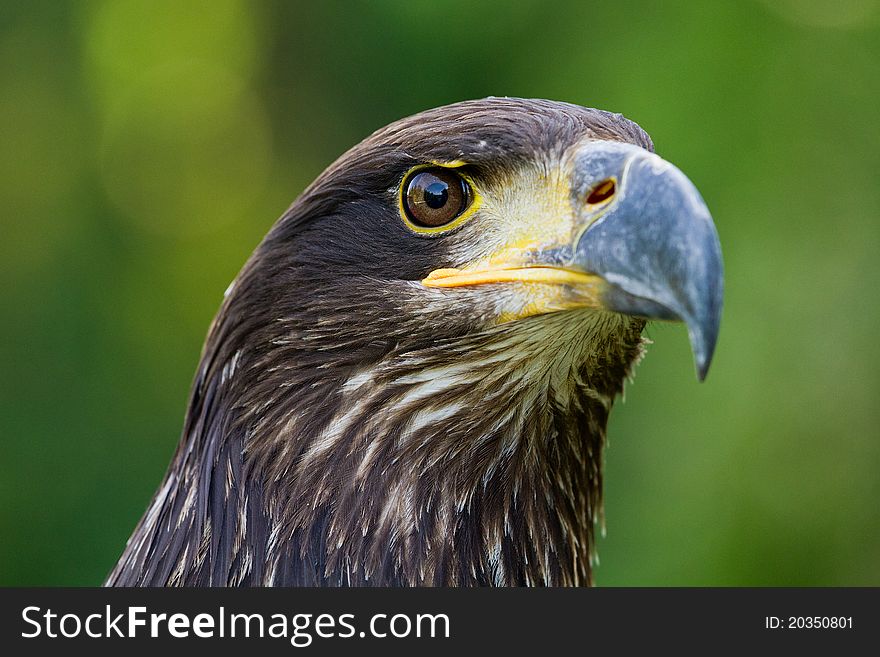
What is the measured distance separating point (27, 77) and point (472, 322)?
619 centimetres

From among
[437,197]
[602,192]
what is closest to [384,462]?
[437,197]

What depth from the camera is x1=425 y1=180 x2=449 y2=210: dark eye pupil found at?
245cm

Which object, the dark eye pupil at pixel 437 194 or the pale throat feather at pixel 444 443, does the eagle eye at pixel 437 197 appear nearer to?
the dark eye pupil at pixel 437 194

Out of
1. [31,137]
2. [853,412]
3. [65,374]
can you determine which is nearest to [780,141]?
Answer: [853,412]

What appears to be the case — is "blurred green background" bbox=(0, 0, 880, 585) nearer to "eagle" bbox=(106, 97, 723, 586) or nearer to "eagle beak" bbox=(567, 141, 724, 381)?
"eagle" bbox=(106, 97, 723, 586)

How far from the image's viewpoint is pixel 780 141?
582 cm

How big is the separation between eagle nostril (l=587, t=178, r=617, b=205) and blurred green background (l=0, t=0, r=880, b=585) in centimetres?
345

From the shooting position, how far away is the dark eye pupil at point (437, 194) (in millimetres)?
2447

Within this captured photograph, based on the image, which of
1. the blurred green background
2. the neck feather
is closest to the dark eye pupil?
the neck feather

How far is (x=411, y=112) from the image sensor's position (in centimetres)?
673

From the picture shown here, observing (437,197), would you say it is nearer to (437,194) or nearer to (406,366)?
(437,194)

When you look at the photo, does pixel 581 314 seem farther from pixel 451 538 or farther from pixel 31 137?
pixel 31 137

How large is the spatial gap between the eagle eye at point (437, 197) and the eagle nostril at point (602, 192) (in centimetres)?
32

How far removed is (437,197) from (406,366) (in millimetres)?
400
